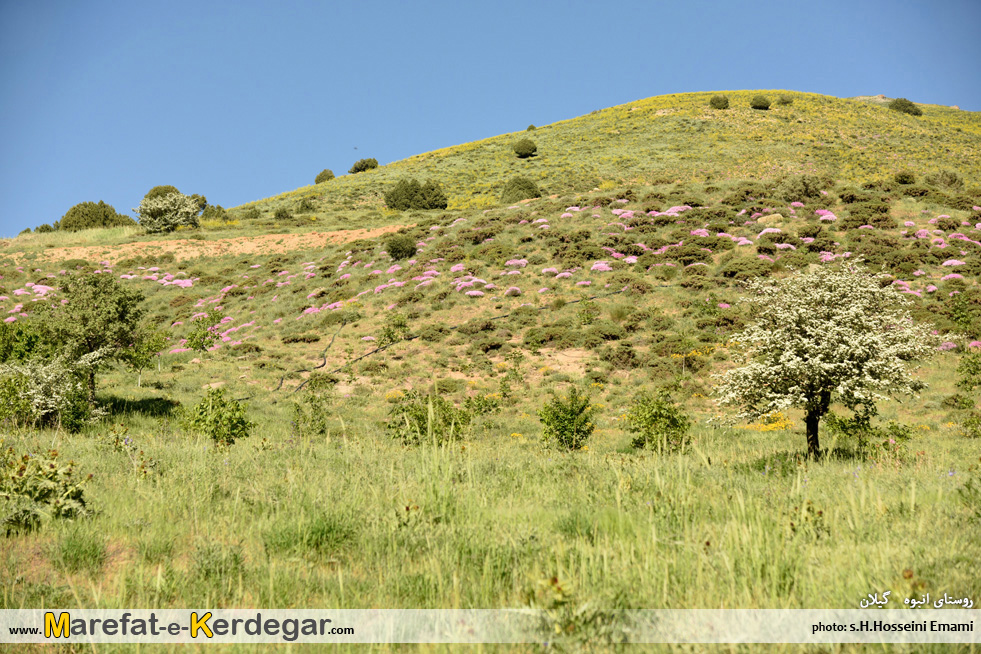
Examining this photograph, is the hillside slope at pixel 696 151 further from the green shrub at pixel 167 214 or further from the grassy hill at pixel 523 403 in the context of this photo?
the green shrub at pixel 167 214

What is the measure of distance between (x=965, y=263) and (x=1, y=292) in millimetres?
53934

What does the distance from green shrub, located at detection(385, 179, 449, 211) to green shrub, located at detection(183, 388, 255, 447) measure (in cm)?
4869

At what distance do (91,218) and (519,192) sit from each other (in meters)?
49.3

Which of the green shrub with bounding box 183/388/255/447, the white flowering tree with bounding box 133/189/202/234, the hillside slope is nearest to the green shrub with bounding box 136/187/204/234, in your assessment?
the white flowering tree with bounding box 133/189/202/234

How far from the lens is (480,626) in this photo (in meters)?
2.92

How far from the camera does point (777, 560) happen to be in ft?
10.9

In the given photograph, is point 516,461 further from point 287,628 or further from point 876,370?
point 876,370

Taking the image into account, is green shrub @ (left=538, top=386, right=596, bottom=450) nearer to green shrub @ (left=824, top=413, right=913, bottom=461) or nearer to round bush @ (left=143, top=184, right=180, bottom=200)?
green shrub @ (left=824, top=413, right=913, bottom=461)

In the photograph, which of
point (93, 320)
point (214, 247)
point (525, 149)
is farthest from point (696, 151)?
point (93, 320)

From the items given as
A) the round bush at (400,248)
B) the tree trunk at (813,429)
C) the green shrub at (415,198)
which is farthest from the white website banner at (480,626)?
the green shrub at (415,198)

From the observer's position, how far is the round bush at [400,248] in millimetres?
35750

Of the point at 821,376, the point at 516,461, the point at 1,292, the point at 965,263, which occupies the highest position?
the point at 1,292

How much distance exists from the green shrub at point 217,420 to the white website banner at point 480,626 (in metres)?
7.93

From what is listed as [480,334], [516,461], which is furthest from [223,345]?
[516,461]
